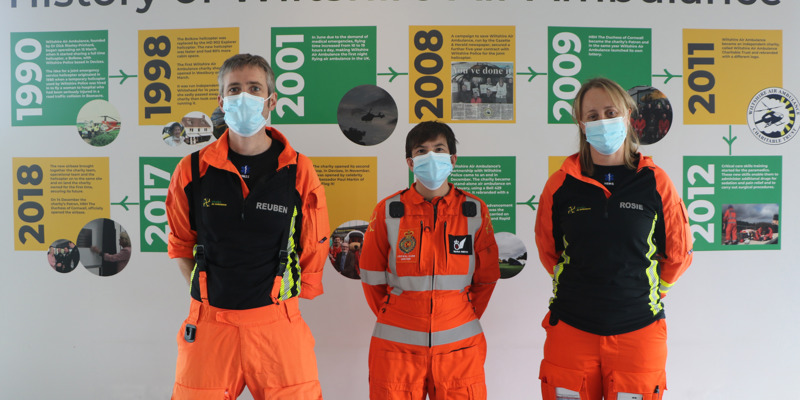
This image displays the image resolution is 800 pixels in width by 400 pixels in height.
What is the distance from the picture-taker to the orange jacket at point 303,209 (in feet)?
6.83

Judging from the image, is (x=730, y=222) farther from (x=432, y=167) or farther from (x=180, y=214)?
(x=180, y=214)

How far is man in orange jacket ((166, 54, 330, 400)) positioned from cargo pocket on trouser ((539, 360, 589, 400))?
1.00 m

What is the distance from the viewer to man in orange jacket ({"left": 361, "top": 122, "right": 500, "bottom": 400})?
2.14m

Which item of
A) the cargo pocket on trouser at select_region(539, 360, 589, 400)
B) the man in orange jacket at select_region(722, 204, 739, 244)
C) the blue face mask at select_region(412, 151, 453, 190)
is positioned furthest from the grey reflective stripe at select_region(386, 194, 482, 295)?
the man in orange jacket at select_region(722, 204, 739, 244)

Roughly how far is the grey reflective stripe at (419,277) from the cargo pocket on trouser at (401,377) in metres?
0.29

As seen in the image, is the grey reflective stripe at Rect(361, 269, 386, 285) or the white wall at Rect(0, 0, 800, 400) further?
the white wall at Rect(0, 0, 800, 400)

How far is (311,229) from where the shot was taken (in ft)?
7.11

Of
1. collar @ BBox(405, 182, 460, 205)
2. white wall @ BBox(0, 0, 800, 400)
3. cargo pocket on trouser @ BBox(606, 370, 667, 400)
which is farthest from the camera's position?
white wall @ BBox(0, 0, 800, 400)

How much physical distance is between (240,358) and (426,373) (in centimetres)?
80

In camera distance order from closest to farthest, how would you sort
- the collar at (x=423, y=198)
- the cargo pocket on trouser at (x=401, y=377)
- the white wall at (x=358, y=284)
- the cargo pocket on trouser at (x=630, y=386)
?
the cargo pocket on trouser at (x=630, y=386)
the cargo pocket on trouser at (x=401, y=377)
the collar at (x=423, y=198)
the white wall at (x=358, y=284)

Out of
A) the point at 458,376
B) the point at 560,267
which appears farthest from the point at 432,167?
the point at 458,376

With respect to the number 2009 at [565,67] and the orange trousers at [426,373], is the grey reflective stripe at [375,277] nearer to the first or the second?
the orange trousers at [426,373]

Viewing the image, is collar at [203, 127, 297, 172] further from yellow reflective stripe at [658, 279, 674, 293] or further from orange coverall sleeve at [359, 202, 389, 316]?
yellow reflective stripe at [658, 279, 674, 293]

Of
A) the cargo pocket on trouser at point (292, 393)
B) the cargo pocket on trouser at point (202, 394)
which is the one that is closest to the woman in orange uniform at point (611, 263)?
the cargo pocket on trouser at point (292, 393)
